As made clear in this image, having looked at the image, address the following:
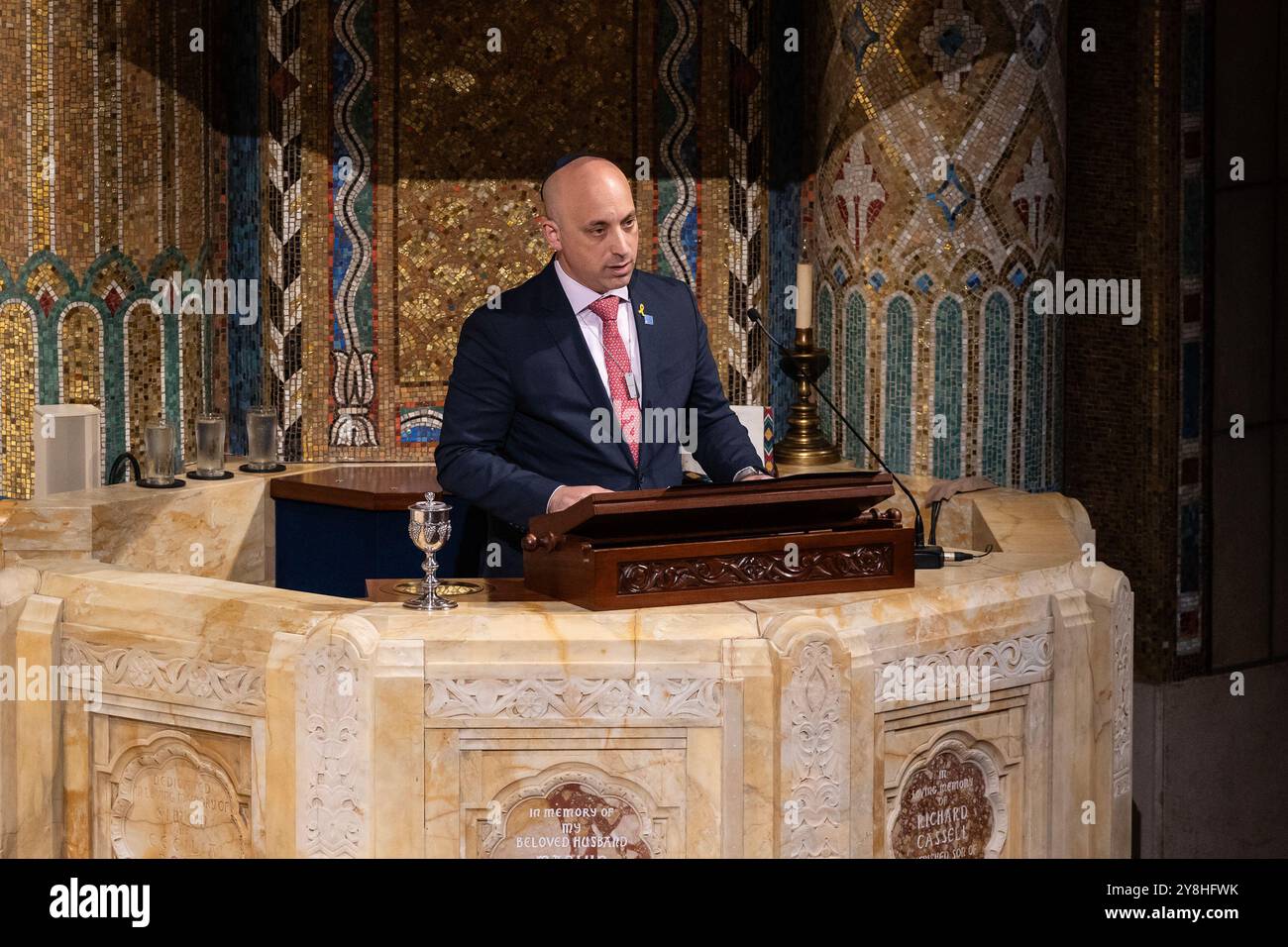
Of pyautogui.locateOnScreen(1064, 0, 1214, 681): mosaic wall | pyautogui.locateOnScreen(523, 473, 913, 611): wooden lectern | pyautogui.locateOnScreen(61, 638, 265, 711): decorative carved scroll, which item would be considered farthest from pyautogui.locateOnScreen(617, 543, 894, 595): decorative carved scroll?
pyautogui.locateOnScreen(1064, 0, 1214, 681): mosaic wall

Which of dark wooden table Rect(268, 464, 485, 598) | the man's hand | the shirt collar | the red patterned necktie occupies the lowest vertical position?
dark wooden table Rect(268, 464, 485, 598)

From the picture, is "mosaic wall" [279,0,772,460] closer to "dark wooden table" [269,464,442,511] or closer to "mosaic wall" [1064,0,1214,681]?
"dark wooden table" [269,464,442,511]

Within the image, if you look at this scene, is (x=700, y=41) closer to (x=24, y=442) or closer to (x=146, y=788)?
(x=24, y=442)

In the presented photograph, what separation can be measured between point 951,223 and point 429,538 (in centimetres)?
298

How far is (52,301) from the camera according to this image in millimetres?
6992

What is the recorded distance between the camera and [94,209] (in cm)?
700

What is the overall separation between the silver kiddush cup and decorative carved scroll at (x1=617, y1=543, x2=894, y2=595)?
439 mm

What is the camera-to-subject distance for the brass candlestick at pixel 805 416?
7.34m

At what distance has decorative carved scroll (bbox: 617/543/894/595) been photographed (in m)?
4.76

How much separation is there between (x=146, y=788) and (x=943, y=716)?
192 centimetres

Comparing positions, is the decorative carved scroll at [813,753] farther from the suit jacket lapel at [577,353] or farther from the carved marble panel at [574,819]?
the suit jacket lapel at [577,353]

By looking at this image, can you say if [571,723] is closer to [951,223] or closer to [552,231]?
[552,231]

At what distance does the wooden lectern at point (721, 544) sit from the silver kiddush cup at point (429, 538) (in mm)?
213

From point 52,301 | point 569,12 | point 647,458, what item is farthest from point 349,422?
point 647,458
